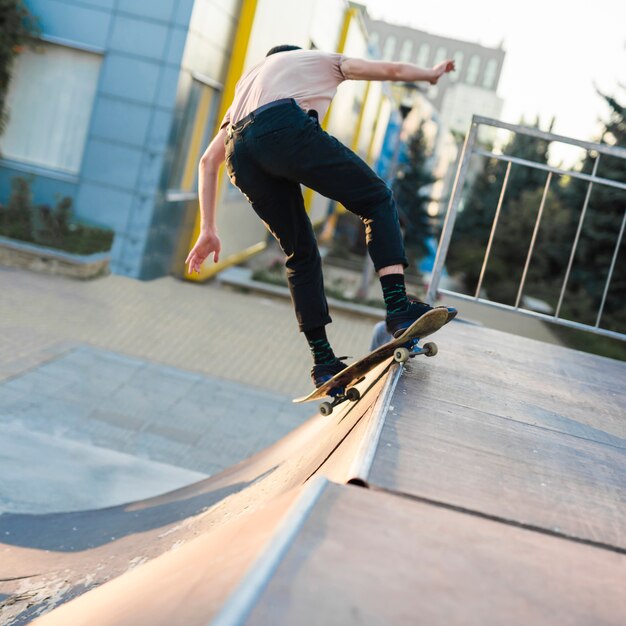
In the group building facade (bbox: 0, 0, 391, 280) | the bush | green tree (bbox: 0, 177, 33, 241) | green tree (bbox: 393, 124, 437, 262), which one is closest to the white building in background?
green tree (bbox: 393, 124, 437, 262)

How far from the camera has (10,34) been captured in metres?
12.4

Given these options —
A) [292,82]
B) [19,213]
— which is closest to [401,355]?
[292,82]

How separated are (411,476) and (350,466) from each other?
143 mm

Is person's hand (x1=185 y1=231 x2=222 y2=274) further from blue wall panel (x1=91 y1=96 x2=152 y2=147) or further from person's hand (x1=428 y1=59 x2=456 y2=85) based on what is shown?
blue wall panel (x1=91 y1=96 x2=152 y2=147)

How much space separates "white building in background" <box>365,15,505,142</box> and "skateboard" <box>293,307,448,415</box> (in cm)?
11927

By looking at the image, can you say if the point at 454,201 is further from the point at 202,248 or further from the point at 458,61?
the point at 458,61

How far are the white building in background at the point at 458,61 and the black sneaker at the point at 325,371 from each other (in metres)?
119

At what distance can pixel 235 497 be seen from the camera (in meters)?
3.24

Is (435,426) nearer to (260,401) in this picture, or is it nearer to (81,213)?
(260,401)

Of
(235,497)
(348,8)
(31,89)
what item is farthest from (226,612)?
(348,8)

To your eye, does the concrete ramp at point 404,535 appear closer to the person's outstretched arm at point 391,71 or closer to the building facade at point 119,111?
the person's outstretched arm at point 391,71

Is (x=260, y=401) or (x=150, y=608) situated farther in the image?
(x=260, y=401)

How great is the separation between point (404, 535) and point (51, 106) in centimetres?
1303

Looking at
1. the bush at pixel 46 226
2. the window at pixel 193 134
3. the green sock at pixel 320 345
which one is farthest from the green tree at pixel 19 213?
the green sock at pixel 320 345
